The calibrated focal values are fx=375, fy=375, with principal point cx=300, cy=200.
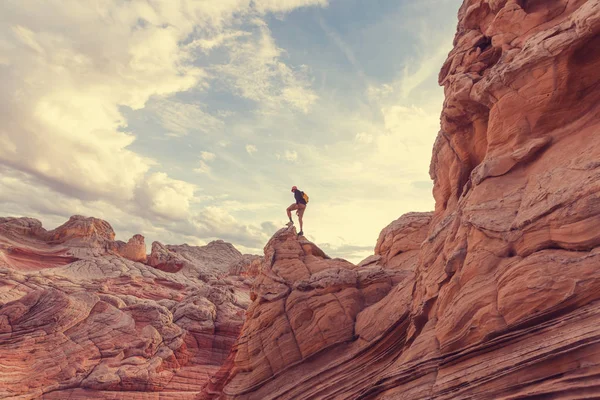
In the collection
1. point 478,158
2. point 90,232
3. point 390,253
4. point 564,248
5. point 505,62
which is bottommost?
point 564,248

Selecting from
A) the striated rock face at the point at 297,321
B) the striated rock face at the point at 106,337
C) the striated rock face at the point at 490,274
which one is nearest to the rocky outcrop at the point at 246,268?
the striated rock face at the point at 106,337

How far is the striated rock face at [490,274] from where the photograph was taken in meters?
8.18

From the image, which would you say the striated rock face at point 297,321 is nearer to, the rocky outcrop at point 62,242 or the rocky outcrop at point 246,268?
the rocky outcrop at point 246,268

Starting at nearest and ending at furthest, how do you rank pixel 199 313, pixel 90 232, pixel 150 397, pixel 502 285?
pixel 502 285
pixel 150 397
pixel 199 313
pixel 90 232

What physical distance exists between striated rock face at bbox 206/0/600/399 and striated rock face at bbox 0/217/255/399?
11852mm

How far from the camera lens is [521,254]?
30.9 ft

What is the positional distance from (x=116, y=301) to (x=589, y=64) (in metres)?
36.7

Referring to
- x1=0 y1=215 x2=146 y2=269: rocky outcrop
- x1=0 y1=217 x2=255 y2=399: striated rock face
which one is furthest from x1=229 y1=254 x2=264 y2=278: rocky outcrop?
x1=0 y1=217 x2=255 y2=399: striated rock face

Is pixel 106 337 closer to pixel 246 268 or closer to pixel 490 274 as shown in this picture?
pixel 490 274

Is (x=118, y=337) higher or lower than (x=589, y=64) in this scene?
lower

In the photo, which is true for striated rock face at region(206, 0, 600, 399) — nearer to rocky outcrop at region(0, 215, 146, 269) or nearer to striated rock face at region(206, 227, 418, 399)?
striated rock face at region(206, 227, 418, 399)

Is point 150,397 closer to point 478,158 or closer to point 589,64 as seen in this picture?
point 478,158

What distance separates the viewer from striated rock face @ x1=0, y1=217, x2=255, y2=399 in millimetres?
25203

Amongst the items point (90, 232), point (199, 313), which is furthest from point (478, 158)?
point (90, 232)
